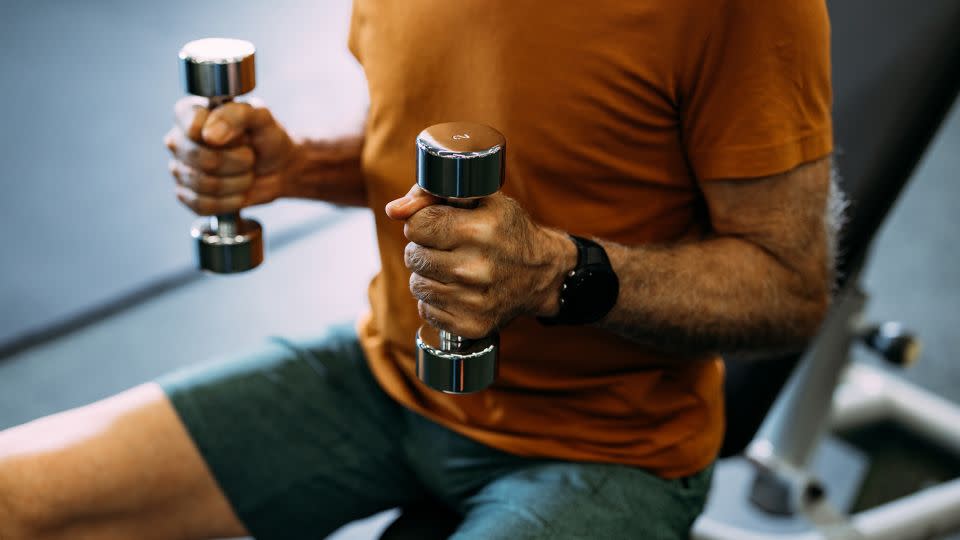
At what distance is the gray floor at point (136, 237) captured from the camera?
2082 mm

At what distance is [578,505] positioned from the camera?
36.7 inches

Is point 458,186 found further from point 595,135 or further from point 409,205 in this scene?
point 595,135

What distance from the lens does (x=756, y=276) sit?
0.92 meters

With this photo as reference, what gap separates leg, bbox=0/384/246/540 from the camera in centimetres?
95

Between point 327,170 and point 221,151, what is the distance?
0.15 meters

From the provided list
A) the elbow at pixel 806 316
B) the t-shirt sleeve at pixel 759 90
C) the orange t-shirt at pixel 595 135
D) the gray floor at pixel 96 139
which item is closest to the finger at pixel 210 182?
the orange t-shirt at pixel 595 135

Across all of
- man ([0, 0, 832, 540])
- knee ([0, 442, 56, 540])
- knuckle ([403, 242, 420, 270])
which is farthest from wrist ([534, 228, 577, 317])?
knee ([0, 442, 56, 540])

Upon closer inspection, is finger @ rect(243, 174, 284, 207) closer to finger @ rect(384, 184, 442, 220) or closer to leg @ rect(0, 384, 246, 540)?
leg @ rect(0, 384, 246, 540)

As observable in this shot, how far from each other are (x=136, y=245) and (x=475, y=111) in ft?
5.16

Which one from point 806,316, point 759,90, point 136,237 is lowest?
point 136,237

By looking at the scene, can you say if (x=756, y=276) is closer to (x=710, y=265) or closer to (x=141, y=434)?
(x=710, y=265)

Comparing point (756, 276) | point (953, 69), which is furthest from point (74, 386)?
point (953, 69)

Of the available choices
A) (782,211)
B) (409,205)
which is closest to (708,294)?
(782,211)

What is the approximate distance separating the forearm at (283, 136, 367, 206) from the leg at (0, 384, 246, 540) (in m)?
0.26
